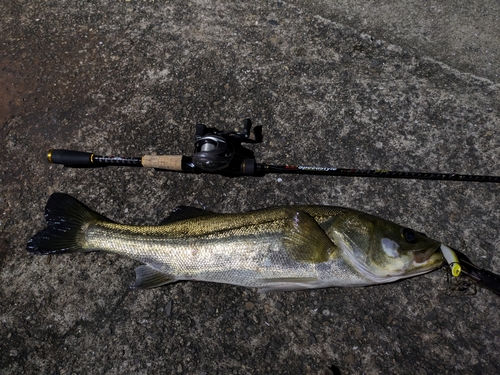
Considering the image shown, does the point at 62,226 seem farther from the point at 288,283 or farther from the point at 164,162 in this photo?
the point at 288,283

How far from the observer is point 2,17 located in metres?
4.32

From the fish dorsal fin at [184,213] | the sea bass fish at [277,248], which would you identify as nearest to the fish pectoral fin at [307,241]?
the sea bass fish at [277,248]

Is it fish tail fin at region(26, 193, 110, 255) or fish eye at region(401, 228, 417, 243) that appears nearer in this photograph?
fish eye at region(401, 228, 417, 243)

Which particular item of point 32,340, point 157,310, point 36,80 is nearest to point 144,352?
point 157,310

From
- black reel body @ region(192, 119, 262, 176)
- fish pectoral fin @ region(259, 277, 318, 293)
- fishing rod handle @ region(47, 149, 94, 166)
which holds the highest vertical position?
black reel body @ region(192, 119, 262, 176)

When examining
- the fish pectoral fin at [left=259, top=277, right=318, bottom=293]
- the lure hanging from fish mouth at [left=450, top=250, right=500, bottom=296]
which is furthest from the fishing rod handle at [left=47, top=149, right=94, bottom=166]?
the lure hanging from fish mouth at [left=450, top=250, right=500, bottom=296]

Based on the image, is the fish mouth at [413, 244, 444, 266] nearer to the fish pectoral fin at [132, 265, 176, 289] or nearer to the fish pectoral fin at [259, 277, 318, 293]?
the fish pectoral fin at [259, 277, 318, 293]

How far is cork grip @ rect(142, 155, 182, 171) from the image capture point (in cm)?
316

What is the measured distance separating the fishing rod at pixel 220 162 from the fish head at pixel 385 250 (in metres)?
0.57

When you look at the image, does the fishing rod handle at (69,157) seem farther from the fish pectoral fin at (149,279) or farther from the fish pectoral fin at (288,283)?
the fish pectoral fin at (288,283)

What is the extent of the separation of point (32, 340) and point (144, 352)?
87 cm

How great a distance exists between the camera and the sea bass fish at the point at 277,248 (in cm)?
278

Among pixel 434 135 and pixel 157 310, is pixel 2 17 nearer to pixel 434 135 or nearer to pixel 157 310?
pixel 157 310

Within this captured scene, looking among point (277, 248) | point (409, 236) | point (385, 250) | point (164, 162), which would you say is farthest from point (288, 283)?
point (164, 162)
